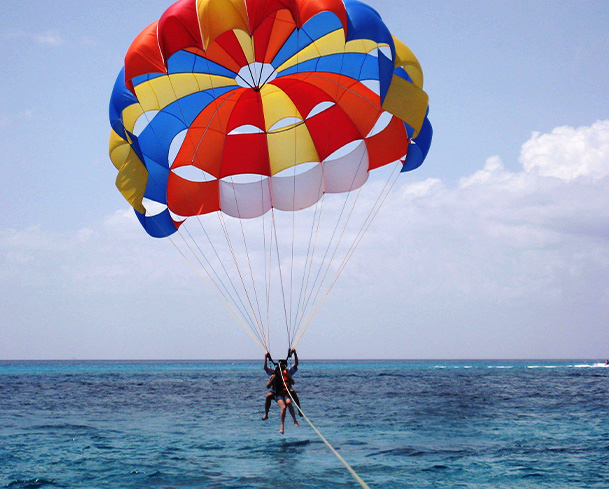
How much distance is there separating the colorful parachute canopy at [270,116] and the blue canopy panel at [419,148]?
0.07 feet

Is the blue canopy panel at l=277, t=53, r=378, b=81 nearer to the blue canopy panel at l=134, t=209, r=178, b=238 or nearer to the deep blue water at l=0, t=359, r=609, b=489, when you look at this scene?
the blue canopy panel at l=134, t=209, r=178, b=238

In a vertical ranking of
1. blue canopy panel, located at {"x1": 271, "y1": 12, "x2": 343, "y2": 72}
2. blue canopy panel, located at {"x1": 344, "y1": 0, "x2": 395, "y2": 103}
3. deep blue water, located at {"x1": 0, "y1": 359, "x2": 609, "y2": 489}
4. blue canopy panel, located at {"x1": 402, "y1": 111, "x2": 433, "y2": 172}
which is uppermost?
blue canopy panel, located at {"x1": 271, "y1": 12, "x2": 343, "y2": 72}

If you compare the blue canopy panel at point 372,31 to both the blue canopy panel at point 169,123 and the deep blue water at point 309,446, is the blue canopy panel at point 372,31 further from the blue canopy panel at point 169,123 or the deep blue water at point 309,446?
the deep blue water at point 309,446

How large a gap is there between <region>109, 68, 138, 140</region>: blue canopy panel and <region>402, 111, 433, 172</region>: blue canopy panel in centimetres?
567

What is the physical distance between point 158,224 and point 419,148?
5.81 meters

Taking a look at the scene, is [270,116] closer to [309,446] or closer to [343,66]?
[343,66]

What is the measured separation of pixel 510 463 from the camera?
10.9 metres

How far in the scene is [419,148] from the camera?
11797 mm

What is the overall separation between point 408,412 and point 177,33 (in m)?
15.0

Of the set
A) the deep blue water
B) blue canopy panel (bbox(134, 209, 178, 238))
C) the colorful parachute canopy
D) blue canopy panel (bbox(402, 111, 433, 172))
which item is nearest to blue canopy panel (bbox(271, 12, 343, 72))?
the colorful parachute canopy

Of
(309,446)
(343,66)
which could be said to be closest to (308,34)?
(343,66)

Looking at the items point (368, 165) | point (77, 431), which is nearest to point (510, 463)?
point (368, 165)

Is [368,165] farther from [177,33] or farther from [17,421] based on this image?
[17,421]

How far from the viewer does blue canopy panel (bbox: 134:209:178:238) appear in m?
11.9
